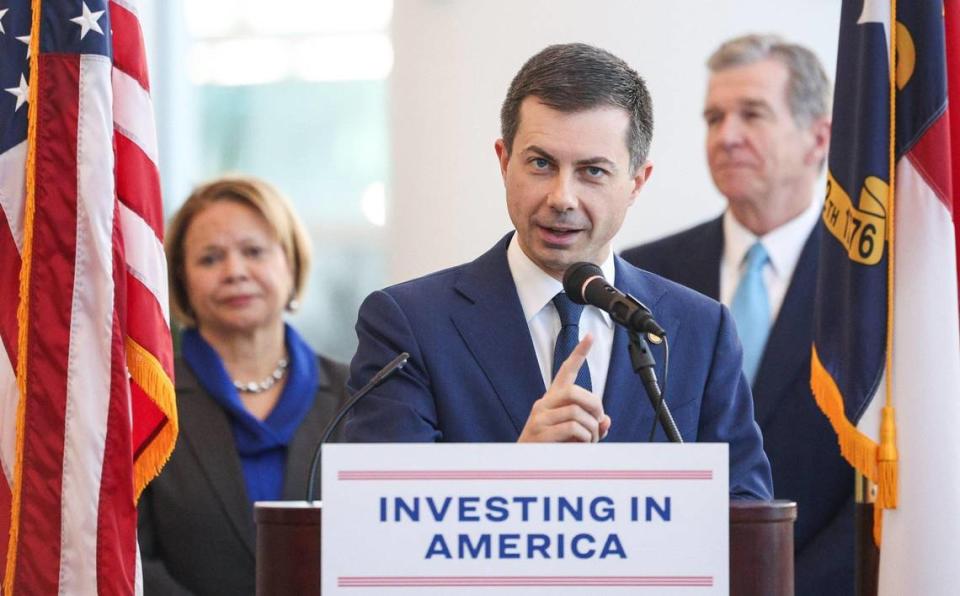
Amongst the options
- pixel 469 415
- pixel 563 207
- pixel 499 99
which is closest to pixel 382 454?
pixel 469 415

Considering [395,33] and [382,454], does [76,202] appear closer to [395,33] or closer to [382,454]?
[382,454]

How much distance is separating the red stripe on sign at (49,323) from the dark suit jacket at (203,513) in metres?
0.59

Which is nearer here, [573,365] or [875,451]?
[573,365]

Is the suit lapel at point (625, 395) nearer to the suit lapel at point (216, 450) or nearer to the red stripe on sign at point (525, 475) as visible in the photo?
the red stripe on sign at point (525, 475)

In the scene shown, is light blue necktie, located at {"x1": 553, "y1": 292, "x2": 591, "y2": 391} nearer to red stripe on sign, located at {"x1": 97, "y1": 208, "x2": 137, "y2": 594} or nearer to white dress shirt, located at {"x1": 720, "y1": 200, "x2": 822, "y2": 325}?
red stripe on sign, located at {"x1": 97, "y1": 208, "x2": 137, "y2": 594}

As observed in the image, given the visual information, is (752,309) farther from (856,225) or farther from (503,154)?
(503,154)

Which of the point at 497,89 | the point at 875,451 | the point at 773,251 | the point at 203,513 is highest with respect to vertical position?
the point at 497,89

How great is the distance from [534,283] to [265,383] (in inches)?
58.7

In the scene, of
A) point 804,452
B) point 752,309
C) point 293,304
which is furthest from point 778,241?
point 293,304

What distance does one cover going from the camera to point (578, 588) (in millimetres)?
1861

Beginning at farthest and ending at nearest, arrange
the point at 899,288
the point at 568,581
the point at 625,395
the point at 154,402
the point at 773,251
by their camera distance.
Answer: the point at 773,251
the point at 899,288
the point at 154,402
the point at 625,395
the point at 568,581

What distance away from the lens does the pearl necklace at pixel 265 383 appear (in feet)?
12.5

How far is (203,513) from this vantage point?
138 inches

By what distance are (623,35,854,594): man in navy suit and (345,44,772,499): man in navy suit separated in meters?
1.14
